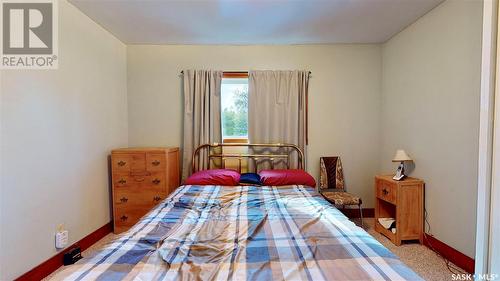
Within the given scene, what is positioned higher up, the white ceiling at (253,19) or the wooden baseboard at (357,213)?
the white ceiling at (253,19)

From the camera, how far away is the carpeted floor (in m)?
2.06

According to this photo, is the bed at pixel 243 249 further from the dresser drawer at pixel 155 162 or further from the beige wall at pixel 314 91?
the beige wall at pixel 314 91

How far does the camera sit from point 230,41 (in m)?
3.32

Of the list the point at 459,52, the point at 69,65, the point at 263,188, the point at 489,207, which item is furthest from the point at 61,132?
the point at 459,52

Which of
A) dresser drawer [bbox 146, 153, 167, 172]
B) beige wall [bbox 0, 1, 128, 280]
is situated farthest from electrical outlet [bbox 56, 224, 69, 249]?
dresser drawer [bbox 146, 153, 167, 172]

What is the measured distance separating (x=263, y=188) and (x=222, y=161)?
0.95 metres

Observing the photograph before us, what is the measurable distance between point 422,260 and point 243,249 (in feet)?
6.74

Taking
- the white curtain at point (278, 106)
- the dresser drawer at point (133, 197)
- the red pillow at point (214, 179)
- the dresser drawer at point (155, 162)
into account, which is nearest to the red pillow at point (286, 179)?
the red pillow at point (214, 179)

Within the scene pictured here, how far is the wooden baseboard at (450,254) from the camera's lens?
2.07 metres

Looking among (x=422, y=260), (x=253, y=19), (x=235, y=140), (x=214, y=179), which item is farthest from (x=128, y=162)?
(x=422, y=260)

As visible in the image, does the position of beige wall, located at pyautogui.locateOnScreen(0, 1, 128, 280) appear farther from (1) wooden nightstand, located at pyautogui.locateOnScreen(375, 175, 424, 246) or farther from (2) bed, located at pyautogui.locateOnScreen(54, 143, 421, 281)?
(1) wooden nightstand, located at pyautogui.locateOnScreen(375, 175, 424, 246)

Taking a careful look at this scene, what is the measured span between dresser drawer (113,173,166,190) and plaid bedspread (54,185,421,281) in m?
0.94

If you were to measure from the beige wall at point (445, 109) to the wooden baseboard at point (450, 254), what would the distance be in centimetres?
6

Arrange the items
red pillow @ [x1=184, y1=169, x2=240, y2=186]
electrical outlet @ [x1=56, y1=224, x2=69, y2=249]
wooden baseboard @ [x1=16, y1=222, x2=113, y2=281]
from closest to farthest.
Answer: wooden baseboard @ [x1=16, y1=222, x2=113, y2=281]
electrical outlet @ [x1=56, y1=224, x2=69, y2=249]
red pillow @ [x1=184, y1=169, x2=240, y2=186]
